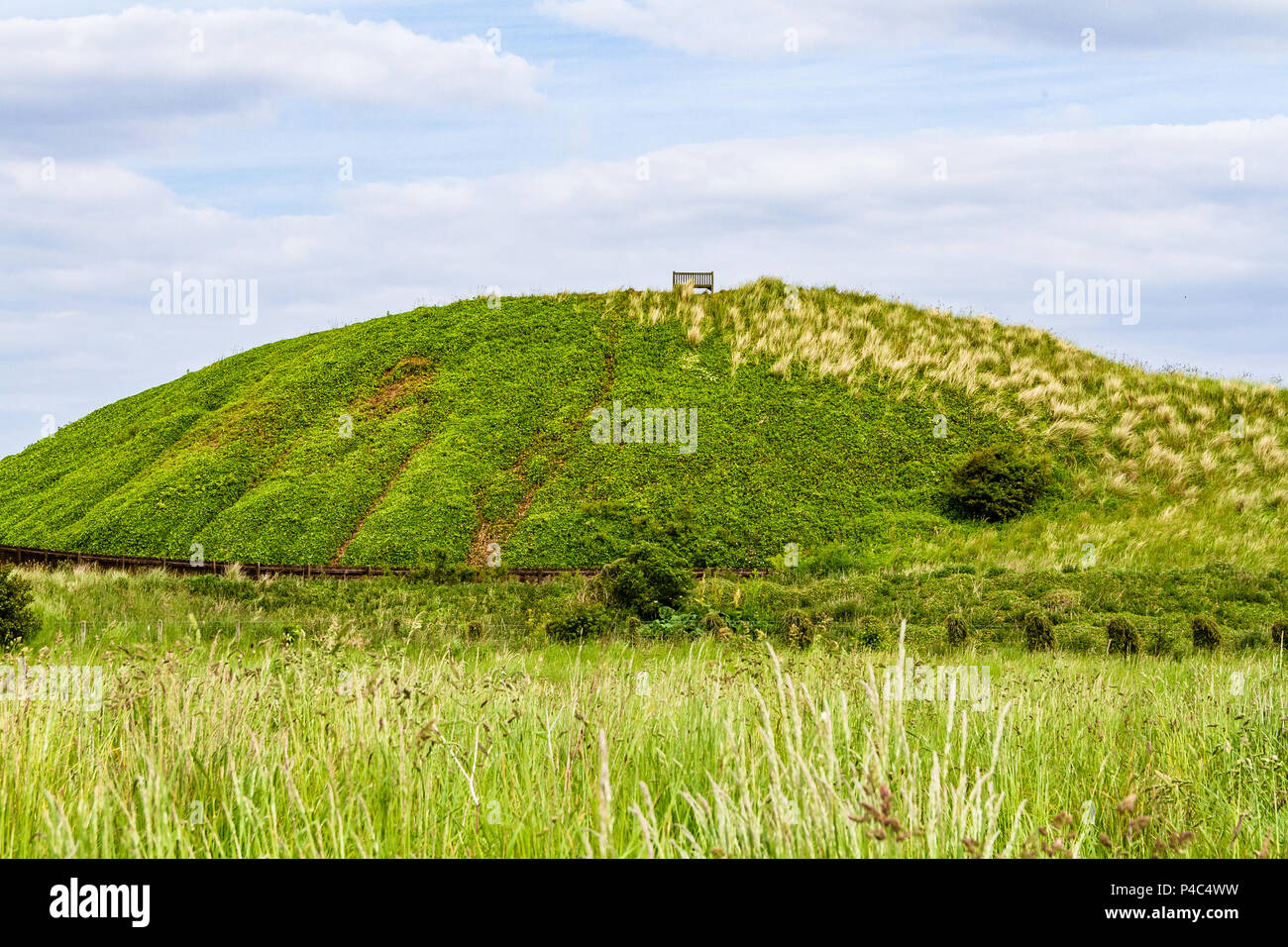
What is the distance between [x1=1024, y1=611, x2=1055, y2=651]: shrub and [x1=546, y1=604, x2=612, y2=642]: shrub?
18.8 feet

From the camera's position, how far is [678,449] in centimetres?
2605

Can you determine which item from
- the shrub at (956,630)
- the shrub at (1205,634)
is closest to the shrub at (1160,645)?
the shrub at (1205,634)

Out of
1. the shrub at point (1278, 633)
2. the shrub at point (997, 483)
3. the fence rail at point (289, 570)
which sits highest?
the shrub at point (997, 483)

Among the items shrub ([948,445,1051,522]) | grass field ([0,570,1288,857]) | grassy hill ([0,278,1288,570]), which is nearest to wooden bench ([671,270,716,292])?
grassy hill ([0,278,1288,570])

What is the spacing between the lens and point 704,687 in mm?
5672

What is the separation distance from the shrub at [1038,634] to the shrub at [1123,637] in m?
0.71

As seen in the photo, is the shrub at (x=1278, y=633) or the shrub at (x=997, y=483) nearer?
the shrub at (x=1278, y=633)

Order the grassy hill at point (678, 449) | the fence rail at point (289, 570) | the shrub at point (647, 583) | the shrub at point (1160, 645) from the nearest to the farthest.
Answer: the shrub at point (1160, 645), the shrub at point (647, 583), the fence rail at point (289, 570), the grassy hill at point (678, 449)

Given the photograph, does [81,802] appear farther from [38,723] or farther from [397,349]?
[397,349]

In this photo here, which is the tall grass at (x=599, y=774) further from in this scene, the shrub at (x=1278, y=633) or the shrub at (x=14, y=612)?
the shrub at (x=1278, y=633)

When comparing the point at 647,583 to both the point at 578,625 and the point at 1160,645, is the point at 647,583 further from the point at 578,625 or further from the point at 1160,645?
the point at 1160,645

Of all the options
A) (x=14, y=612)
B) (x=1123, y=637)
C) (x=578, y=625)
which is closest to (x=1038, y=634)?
(x=1123, y=637)

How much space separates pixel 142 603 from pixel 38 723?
11546 mm

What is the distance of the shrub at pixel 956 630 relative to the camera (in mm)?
12742
